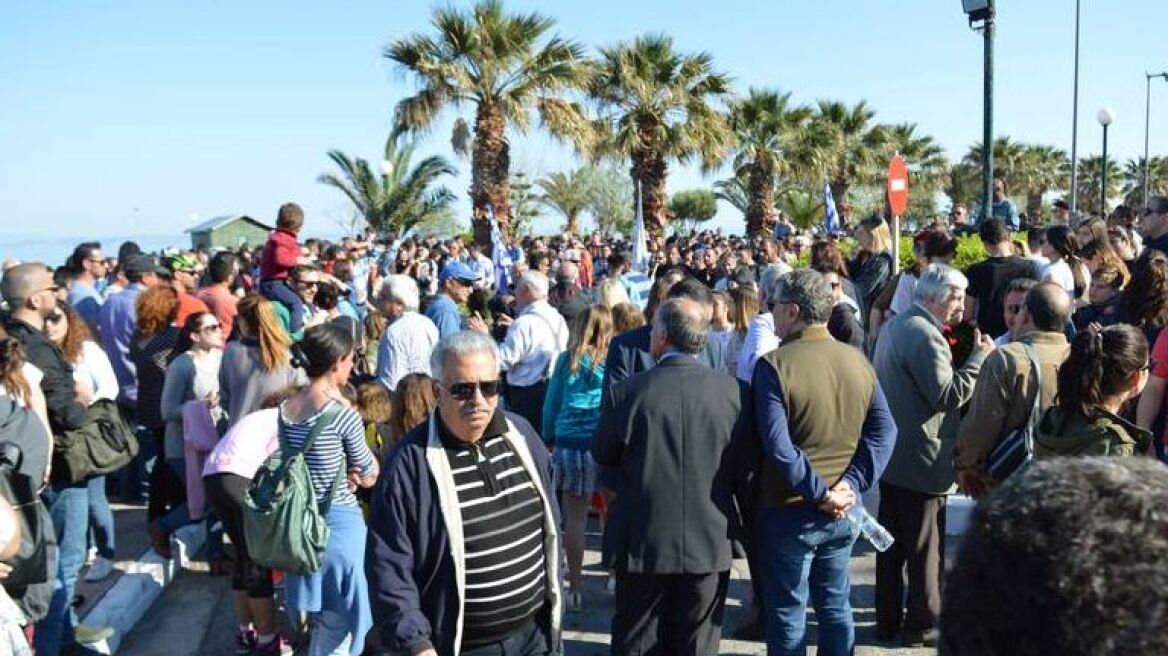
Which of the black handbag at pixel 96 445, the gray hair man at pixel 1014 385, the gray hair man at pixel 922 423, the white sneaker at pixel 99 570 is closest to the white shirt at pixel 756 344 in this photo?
the gray hair man at pixel 922 423

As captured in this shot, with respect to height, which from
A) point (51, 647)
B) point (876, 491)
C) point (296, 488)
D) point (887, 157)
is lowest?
point (51, 647)

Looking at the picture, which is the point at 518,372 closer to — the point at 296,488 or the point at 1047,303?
the point at 296,488

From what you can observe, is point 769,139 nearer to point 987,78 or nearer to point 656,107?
point 656,107

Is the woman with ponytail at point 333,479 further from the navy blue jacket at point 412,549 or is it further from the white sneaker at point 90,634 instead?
the white sneaker at point 90,634

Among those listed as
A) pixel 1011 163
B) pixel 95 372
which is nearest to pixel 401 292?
pixel 95 372

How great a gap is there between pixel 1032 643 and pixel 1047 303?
3.64m

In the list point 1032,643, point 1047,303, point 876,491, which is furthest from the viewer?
point 876,491

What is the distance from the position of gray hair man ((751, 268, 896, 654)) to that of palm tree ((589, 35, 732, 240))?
61.7ft

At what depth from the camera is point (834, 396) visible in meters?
3.98

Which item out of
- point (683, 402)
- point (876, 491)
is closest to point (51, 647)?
point (683, 402)

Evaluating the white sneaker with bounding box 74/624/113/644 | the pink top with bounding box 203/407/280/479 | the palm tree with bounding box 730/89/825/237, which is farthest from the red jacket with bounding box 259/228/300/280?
the palm tree with bounding box 730/89/825/237

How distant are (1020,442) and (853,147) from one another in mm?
31552

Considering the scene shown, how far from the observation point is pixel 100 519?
5699 mm

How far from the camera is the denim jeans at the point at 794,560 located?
397cm
